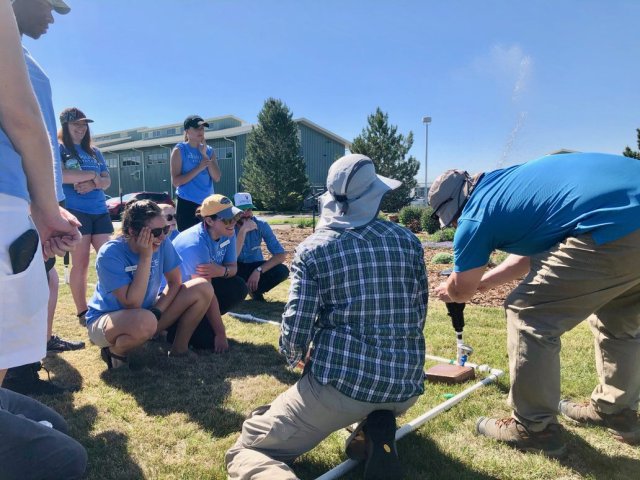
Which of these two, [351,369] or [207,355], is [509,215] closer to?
[351,369]

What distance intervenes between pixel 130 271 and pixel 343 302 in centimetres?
189

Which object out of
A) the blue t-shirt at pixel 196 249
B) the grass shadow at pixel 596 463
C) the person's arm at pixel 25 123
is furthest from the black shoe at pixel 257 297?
the person's arm at pixel 25 123

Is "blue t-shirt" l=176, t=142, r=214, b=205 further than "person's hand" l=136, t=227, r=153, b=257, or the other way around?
"blue t-shirt" l=176, t=142, r=214, b=205

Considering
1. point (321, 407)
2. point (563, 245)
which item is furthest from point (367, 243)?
point (563, 245)

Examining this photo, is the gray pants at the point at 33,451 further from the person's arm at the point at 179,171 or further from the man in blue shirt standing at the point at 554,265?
the person's arm at the point at 179,171

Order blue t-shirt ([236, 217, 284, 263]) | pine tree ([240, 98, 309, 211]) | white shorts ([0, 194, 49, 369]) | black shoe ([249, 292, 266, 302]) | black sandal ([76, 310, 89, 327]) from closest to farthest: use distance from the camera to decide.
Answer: white shorts ([0, 194, 49, 369]) → black sandal ([76, 310, 89, 327]) → blue t-shirt ([236, 217, 284, 263]) → black shoe ([249, 292, 266, 302]) → pine tree ([240, 98, 309, 211])

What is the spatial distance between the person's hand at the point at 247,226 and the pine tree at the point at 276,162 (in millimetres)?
26064

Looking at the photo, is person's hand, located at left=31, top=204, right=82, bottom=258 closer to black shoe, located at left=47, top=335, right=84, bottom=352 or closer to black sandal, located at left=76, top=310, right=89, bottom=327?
black shoe, located at left=47, top=335, right=84, bottom=352

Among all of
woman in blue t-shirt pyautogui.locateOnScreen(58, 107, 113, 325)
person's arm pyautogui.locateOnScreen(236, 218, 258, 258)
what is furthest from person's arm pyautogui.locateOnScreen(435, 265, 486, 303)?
woman in blue t-shirt pyautogui.locateOnScreen(58, 107, 113, 325)

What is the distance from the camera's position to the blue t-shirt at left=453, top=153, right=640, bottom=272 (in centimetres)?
222

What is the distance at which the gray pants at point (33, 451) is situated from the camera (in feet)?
5.74

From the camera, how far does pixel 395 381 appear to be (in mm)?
2086

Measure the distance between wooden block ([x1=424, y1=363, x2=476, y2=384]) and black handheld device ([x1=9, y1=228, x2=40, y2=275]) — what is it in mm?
2551

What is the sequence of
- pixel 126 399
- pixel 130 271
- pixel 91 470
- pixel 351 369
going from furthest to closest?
pixel 130 271 < pixel 126 399 < pixel 91 470 < pixel 351 369
